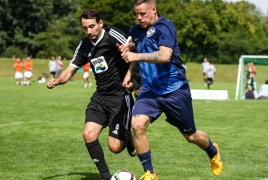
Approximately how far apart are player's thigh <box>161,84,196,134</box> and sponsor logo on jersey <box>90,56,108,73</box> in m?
1.12

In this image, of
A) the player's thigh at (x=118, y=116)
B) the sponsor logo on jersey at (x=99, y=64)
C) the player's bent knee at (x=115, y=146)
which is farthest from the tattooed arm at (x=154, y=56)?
the player's bent knee at (x=115, y=146)

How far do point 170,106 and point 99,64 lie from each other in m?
1.28

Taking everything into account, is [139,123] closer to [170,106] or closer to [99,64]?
[170,106]

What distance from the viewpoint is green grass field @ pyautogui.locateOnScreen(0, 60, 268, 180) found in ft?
27.0

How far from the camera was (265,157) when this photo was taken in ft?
32.1

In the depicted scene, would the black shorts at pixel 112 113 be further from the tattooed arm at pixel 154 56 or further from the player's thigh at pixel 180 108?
the tattooed arm at pixel 154 56

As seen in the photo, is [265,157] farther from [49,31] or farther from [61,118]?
[49,31]

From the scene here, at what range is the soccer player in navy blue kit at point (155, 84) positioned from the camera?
21.9 ft

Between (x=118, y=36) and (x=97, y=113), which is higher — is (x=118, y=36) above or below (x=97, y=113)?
above

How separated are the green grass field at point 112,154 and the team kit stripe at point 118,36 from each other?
189cm

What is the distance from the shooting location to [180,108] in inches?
275

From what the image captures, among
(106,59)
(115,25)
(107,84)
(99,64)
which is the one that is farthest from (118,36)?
(115,25)

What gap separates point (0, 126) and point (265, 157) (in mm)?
7178

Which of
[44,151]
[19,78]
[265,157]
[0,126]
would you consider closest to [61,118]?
[0,126]
